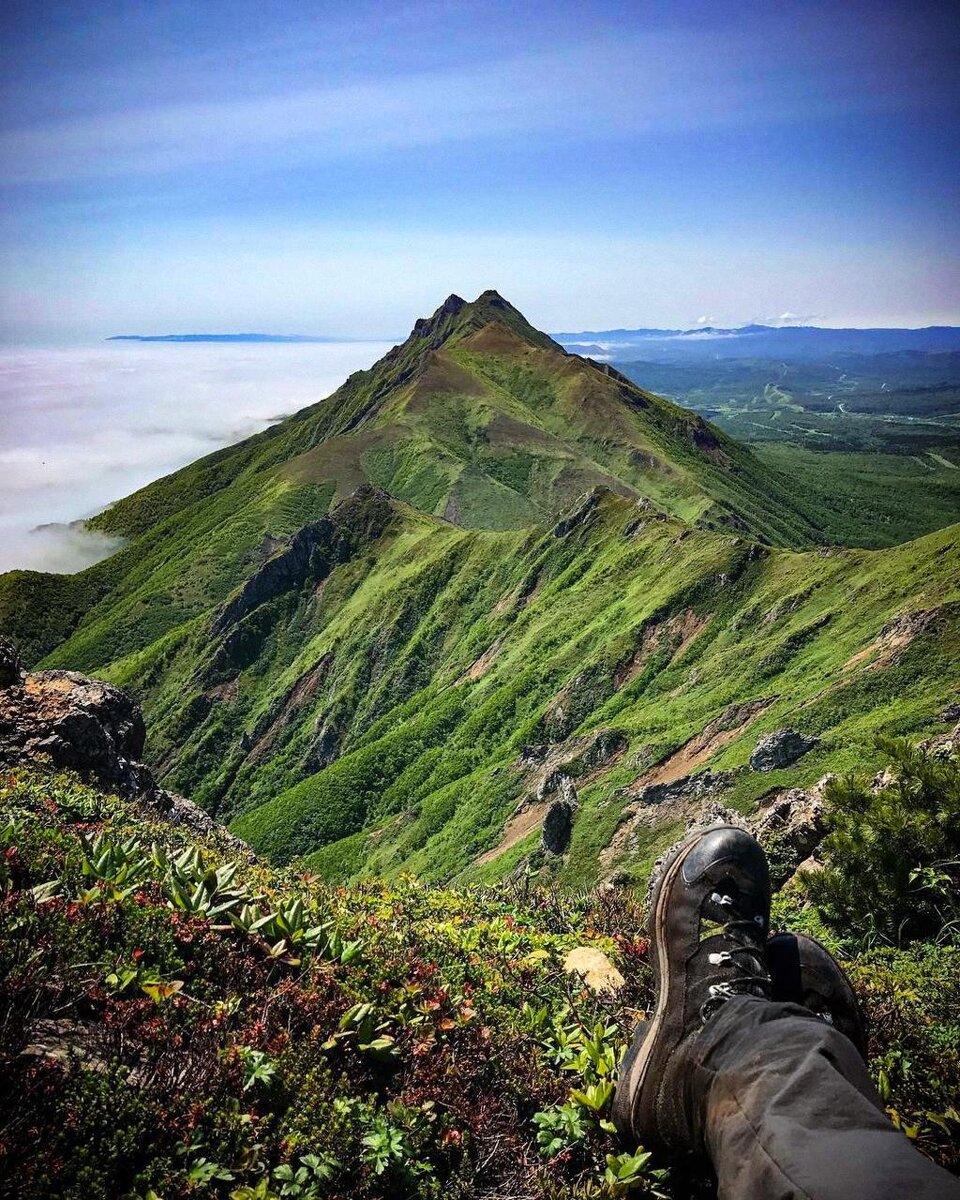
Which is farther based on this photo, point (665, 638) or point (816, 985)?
point (665, 638)

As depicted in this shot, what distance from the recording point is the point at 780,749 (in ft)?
96.7

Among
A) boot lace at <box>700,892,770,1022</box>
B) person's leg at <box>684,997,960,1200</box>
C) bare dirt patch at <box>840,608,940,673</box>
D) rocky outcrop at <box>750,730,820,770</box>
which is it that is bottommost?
rocky outcrop at <box>750,730,820,770</box>

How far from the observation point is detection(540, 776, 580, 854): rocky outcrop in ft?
125

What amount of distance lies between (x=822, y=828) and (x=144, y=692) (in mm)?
120334

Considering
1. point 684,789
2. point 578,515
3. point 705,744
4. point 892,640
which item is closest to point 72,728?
point 684,789

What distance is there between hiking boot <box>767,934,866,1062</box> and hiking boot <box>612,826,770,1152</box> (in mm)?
160

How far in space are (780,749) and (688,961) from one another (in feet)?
88.4

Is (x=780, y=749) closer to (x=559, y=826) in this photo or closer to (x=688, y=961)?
(x=559, y=826)

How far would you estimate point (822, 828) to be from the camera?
11.6 m

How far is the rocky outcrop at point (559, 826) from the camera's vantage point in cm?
3819

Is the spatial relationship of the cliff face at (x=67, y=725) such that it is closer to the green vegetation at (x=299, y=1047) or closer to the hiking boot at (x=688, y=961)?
the green vegetation at (x=299, y=1047)

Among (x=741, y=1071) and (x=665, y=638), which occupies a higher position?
(x=741, y=1071)

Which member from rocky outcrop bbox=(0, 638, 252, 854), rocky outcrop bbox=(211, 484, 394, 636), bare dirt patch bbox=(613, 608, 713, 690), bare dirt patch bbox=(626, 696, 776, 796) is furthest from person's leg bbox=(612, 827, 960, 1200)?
rocky outcrop bbox=(211, 484, 394, 636)

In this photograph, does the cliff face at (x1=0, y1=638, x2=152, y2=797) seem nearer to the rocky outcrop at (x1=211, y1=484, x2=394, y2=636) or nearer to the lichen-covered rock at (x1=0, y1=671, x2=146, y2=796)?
the lichen-covered rock at (x1=0, y1=671, x2=146, y2=796)
